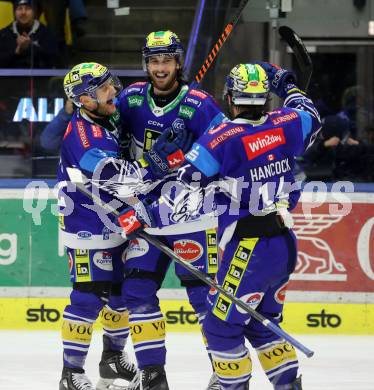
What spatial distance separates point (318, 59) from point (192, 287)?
2594 millimetres

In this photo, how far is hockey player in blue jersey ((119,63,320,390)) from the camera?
4.38 m

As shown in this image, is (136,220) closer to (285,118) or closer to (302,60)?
(285,118)

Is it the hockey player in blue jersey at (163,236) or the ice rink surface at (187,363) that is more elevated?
the hockey player in blue jersey at (163,236)

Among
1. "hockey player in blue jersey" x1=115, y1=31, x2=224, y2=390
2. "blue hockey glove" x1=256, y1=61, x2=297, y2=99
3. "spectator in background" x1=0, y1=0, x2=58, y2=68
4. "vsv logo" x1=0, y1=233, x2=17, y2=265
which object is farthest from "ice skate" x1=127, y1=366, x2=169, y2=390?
"spectator in background" x1=0, y1=0, x2=58, y2=68

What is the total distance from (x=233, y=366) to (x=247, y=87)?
98cm

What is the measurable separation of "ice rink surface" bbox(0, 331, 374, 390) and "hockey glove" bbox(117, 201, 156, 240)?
43.2 inches

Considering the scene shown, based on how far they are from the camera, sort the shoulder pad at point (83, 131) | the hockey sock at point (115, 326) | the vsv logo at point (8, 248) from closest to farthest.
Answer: the shoulder pad at point (83, 131), the hockey sock at point (115, 326), the vsv logo at point (8, 248)

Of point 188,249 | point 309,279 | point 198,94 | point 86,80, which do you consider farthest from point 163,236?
point 309,279

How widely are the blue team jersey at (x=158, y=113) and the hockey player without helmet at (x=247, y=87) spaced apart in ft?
1.96

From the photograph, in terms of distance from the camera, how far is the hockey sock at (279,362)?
4566 millimetres

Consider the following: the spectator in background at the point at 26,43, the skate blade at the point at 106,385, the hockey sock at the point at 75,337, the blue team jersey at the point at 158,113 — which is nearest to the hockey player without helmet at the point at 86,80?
A: the blue team jersey at the point at 158,113

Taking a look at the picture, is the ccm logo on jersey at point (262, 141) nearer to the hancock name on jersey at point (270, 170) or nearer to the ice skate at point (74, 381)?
the hancock name on jersey at point (270, 170)

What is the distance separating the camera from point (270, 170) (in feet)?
14.5

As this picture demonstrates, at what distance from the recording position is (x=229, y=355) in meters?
4.49
